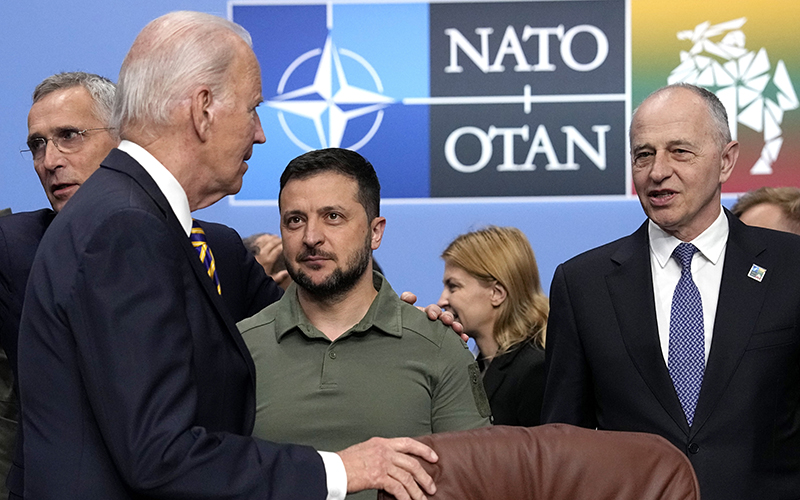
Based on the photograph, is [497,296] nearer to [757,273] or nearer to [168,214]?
[757,273]

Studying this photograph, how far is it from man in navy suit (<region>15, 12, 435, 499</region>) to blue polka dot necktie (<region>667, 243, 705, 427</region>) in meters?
0.78

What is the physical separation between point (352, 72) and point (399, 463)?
2.69 m

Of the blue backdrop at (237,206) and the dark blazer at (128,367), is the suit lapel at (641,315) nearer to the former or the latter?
the dark blazer at (128,367)

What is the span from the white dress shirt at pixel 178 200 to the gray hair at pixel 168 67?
1.6 inches

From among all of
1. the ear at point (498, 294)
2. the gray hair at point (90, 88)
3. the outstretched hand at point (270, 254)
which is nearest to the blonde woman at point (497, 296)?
the ear at point (498, 294)

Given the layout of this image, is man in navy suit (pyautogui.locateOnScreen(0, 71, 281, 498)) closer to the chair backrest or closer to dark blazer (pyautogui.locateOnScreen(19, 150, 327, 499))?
dark blazer (pyautogui.locateOnScreen(19, 150, 327, 499))

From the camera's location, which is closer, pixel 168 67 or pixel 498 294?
pixel 168 67

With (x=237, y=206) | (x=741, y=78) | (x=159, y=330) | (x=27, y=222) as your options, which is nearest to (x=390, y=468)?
(x=159, y=330)

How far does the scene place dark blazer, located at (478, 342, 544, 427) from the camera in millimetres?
2916

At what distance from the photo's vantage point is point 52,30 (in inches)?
158

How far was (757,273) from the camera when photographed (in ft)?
6.70

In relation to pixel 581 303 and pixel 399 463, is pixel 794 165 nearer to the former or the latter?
pixel 581 303

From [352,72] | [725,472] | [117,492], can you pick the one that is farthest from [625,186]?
[117,492]

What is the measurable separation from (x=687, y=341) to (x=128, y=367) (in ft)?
4.14
